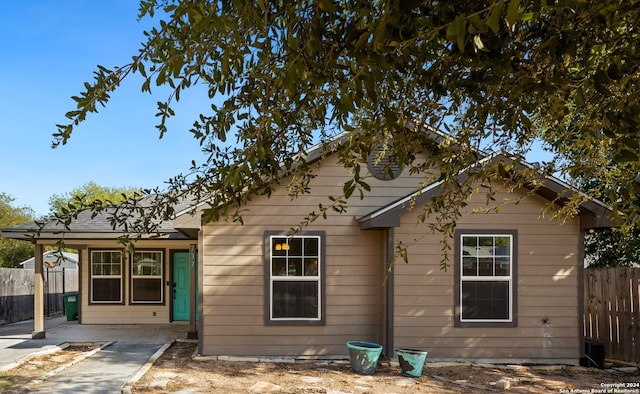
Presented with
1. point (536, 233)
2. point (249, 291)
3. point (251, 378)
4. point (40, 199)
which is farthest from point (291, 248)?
point (40, 199)

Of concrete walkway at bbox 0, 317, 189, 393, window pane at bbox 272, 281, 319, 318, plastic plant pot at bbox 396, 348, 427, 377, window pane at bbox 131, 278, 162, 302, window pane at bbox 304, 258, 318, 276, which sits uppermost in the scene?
window pane at bbox 304, 258, 318, 276

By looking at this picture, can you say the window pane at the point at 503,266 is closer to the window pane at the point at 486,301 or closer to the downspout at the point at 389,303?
the window pane at the point at 486,301

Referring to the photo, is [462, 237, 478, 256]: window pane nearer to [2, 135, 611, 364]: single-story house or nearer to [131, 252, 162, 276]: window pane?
[2, 135, 611, 364]: single-story house

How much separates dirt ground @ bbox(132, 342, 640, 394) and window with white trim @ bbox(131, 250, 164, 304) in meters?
4.80

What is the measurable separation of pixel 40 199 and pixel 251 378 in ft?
136

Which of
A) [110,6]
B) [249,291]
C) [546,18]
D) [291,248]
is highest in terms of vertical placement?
[110,6]

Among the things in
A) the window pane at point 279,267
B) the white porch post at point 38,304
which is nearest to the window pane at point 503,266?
the window pane at point 279,267

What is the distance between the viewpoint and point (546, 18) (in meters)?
2.96

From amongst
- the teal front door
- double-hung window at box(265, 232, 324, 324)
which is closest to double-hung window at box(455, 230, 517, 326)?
double-hung window at box(265, 232, 324, 324)

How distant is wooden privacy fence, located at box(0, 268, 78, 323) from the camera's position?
13.8 m

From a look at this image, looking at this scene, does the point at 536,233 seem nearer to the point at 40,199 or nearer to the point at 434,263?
the point at 434,263

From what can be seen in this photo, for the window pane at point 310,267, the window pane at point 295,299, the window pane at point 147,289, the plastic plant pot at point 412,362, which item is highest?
the window pane at point 310,267

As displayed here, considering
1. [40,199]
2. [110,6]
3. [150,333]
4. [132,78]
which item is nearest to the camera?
[132,78]

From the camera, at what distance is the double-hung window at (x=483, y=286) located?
8.59 m
